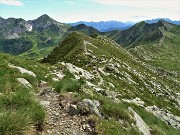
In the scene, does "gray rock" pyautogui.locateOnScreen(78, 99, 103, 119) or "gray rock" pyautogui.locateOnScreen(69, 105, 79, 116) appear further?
"gray rock" pyautogui.locateOnScreen(78, 99, 103, 119)

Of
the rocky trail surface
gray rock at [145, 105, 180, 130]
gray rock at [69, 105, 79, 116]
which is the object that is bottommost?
gray rock at [145, 105, 180, 130]

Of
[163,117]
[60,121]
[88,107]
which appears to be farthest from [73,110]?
[163,117]

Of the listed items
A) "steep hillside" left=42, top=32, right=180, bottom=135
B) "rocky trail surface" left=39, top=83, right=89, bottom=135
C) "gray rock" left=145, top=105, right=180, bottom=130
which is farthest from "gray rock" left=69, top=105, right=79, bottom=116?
"gray rock" left=145, top=105, right=180, bottom=130

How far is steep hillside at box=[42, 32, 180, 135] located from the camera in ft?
59.9

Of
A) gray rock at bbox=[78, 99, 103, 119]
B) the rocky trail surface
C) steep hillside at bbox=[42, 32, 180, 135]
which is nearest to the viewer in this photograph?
the rocky trail surface

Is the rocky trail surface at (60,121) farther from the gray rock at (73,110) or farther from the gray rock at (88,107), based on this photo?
the gray rock at (88,107)

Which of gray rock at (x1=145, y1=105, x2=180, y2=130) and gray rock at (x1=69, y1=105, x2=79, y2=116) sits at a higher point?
gray rock at (x1=69, y1=105, x2=79, y2=116)

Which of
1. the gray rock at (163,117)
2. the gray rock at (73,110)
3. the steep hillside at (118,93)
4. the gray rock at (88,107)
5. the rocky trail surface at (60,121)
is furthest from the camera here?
the gray rock at (163,117)

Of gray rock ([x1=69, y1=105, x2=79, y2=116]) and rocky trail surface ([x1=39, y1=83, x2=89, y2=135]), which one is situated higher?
gray rock ([x1=69, y1=105, x2=79, y2=116])

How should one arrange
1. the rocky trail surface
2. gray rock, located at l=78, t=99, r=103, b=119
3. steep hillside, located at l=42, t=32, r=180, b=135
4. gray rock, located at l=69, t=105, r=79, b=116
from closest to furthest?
the rocky trail surface < gray rock, located at l=69, t=105, r=79, b=116 < gray rock, located at l=78, t=99, r=103, b=119 < steep hillside, located at l=42, t=32, r=180, b=135

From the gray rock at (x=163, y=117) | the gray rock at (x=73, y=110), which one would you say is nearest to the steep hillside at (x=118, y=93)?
the gray rock at (x=163, y=117)

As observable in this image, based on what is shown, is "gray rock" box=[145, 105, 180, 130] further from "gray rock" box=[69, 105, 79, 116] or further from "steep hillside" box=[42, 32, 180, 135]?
"gray rock" box=[69, 105, 79, 116]

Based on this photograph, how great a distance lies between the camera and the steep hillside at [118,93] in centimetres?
1827

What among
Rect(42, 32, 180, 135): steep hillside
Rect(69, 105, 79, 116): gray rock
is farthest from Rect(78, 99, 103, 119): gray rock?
Rect(69, 105, 79, 116): gray rock
